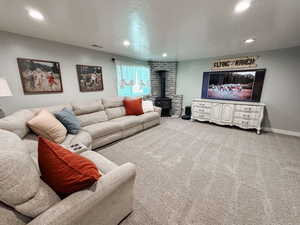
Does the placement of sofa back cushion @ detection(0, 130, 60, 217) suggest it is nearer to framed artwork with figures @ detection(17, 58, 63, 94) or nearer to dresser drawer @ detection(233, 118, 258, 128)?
framed artwork with figures @ detection(17, 58, 63, 94)

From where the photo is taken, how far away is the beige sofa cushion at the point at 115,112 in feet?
11.1

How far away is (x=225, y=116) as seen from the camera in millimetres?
3912

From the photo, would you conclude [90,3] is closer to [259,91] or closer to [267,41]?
[267,41]

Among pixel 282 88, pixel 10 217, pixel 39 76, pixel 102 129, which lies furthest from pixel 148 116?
pixel 282 88

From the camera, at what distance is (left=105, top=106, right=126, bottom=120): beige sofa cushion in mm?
3391

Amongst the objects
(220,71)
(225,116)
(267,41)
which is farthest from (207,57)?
(225,116)

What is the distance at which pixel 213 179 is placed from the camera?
1823mm

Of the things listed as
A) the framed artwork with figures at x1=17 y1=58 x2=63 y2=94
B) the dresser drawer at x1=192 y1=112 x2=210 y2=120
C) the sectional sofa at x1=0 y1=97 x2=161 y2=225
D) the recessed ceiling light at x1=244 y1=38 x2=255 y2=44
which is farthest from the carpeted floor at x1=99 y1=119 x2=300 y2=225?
the recessed ceiling light at x1=244 y1=38 x2=255 y2=44

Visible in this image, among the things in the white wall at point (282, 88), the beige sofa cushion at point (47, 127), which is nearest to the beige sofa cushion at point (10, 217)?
the beige sofa cushion at point (47, 127)

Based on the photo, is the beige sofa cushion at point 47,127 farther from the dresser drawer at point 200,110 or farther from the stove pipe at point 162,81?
the stove pipe at point 162,81

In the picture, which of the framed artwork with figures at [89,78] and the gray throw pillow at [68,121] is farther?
the framed artwork with figures at [89,78]

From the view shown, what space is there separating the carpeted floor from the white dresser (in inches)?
20.9

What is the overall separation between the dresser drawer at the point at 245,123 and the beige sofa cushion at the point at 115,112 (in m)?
3.30

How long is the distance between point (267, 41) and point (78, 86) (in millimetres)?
4433
